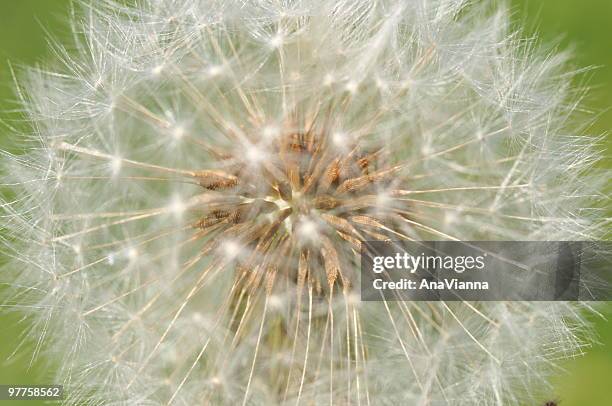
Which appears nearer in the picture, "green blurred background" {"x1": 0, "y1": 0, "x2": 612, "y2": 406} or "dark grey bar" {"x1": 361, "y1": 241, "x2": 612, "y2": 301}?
"dark grey bar" {"x1": 361, "y1": 241, "x2": 612, "y2": 301}

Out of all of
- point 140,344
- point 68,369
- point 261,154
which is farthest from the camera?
point 68,369

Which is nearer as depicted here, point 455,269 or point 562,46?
point 455,269

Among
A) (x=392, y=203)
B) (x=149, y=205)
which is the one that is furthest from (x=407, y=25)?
(x=149, y=205)

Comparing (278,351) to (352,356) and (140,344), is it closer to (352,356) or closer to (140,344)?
(352,356)

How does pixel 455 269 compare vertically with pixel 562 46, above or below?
below
